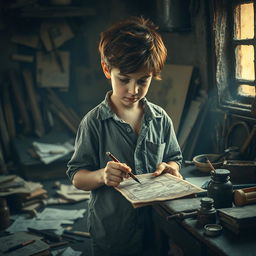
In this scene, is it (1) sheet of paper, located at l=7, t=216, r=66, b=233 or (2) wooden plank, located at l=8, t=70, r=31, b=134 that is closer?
(1) sheet of paper, located at l=7, t=216, r=66, b=233

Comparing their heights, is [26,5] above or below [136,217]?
above

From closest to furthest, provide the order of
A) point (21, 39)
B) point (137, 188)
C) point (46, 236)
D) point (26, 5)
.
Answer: point (137, 188), point (46, 236), point (26, 5), point (21, 39)

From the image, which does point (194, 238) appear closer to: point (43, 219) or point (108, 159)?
point (108, 159)

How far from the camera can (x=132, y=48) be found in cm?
214

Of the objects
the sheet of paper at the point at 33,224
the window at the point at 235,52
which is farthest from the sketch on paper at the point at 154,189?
the sheet of paper at the point at 33,224

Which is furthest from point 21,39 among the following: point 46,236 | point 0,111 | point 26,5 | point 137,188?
point 137,188

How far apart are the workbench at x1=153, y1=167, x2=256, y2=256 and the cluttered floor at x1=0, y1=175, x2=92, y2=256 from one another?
1411 mm

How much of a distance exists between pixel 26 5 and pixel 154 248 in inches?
172

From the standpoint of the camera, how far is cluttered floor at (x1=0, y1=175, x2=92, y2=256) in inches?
150

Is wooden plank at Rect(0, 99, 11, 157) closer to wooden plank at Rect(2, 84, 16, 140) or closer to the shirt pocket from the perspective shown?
wooden plank at Rect(2, 84, 16, 140)

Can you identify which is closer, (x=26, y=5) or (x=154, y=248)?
(x=154, y=248)

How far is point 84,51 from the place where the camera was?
22.7ft

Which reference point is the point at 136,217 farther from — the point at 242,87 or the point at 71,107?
the point at 71,107

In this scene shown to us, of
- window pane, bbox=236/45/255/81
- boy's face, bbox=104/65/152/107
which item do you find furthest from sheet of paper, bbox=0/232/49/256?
window pane, bbox=236/45/255/81
